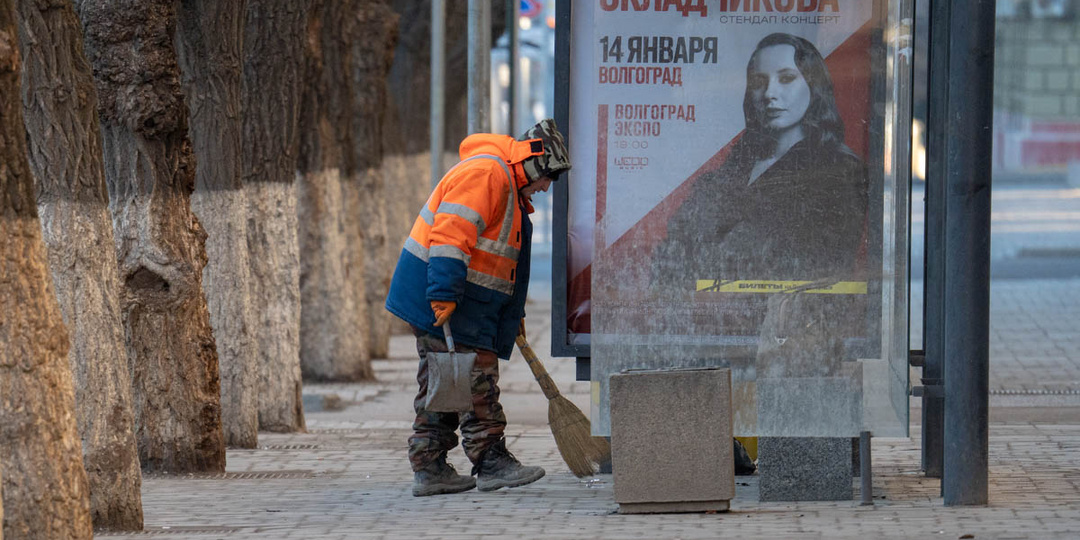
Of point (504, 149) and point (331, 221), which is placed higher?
point (504, 149)

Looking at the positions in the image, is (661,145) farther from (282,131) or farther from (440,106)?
(440,106)

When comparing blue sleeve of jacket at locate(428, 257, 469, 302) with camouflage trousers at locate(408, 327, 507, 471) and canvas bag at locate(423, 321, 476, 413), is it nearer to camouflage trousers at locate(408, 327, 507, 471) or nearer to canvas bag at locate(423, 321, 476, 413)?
canvas bag at locate(423, 321, 476, 413)

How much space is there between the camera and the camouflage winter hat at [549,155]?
7672 millimetres

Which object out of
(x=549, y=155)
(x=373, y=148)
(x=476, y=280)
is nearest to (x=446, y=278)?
(x=476, y=280)

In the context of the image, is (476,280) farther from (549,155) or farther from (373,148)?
(373,148)

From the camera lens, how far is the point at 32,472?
20.1 ft

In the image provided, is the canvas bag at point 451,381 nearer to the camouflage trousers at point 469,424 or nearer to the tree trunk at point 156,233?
the camouflage trousers at point 469,424

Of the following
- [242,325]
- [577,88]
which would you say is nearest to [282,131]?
[242,325]

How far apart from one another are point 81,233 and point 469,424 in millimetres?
1959

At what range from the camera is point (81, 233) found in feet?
24.3

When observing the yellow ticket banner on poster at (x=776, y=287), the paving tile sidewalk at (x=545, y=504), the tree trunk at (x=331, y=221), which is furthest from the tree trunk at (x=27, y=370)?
the tree trunk at (x=331, y=221)

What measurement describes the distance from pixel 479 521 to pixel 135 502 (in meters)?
1.44

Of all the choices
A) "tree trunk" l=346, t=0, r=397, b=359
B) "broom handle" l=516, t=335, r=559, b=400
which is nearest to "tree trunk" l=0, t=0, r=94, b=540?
"broom handle" l=516, t=335, r=559, b=400

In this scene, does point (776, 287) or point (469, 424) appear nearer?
point (776, 287)
